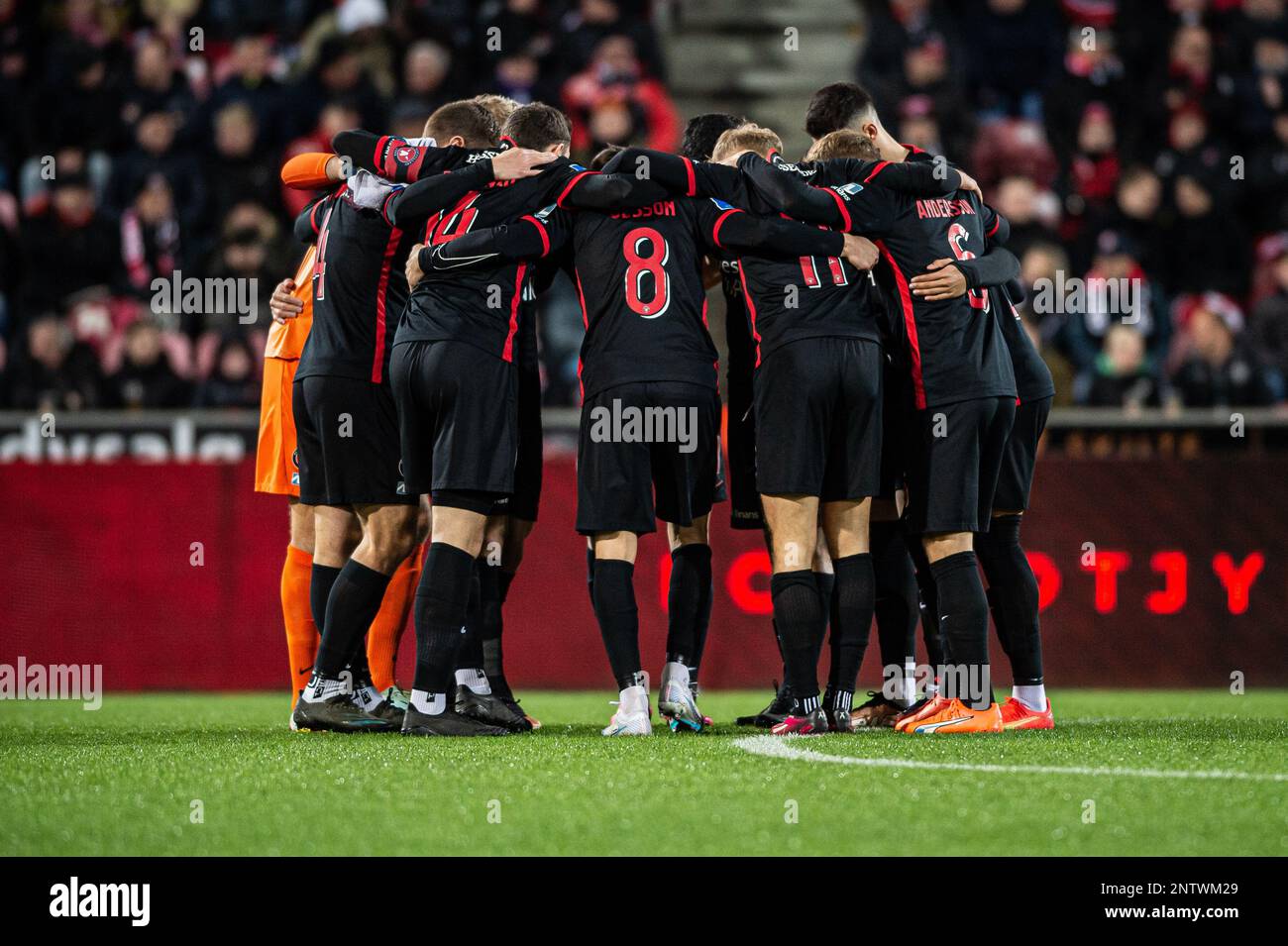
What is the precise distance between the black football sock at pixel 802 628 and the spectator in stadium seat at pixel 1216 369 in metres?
5.06

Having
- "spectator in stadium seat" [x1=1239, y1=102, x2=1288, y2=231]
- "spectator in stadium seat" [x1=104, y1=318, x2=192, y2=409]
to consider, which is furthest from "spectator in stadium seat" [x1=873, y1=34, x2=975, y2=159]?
"spectator in stadium seat" [x1=104, y1=318, x2=192, y2=409]

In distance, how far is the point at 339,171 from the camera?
Answer: 613 cm

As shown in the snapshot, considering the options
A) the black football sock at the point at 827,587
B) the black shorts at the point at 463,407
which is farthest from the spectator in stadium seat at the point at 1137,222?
the black shorts at the point at 463,407

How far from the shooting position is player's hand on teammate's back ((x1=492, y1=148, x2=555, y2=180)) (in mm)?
5633

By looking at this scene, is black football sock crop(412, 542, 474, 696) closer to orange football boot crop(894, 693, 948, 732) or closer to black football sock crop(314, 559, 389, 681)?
black football sock crop(314, 559, 389, 681)

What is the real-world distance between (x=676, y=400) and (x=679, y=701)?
106 centimetres

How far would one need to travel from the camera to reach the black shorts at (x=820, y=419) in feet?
18.2

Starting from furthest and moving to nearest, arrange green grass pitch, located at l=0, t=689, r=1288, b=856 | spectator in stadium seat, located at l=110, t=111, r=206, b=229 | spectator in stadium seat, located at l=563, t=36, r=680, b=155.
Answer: spectator in stadium seat, located at l=110, t=111, r=206, b=229 < spectator in stadium seat, located at l=563, t=36, r=680, b=155 < green grass pitch, located at l=0, t=689, r=1288, b=856

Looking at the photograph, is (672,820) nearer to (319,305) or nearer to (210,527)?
(319,305)

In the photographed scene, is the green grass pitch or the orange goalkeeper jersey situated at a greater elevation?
the orange goalkeeper jersey

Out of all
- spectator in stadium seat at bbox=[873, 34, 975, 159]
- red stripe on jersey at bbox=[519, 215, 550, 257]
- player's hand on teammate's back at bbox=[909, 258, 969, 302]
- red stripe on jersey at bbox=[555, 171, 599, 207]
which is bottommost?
player's hand on teammate's back at bbox=[909, 258, 969, 302]

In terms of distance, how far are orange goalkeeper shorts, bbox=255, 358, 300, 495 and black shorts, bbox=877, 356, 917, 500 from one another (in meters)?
2.22

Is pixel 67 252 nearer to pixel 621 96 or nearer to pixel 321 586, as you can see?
pixel 621 96
